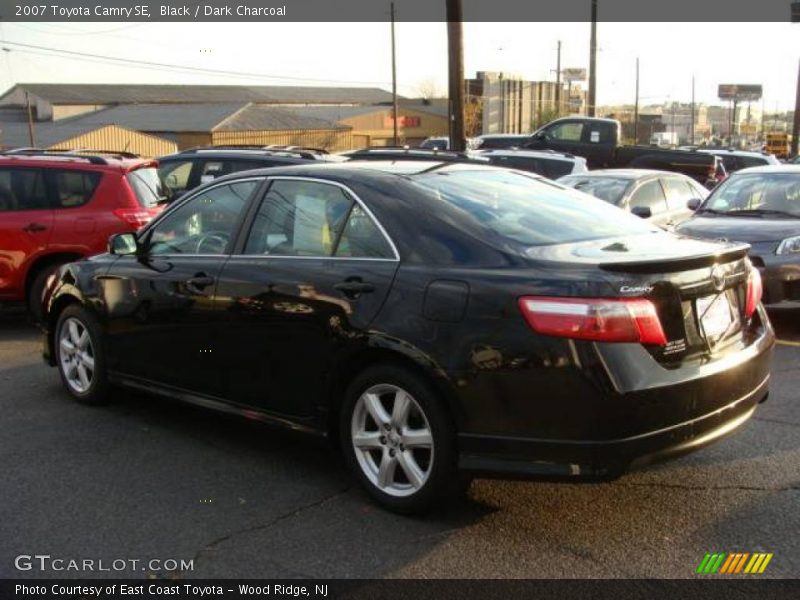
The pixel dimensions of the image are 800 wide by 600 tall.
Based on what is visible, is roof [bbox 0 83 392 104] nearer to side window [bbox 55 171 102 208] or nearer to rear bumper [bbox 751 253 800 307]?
side window [bbox 55 171 102 208]

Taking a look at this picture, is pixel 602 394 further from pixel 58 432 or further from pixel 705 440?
pixel 58 432

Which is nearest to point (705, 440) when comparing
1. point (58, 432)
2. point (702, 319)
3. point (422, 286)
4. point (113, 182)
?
point (702, 319)

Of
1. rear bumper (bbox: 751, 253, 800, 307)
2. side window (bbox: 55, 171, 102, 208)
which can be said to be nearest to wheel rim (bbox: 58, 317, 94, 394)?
side window (bbox: 55, 171, 102, 208)

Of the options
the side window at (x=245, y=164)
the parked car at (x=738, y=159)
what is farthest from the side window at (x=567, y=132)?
the side window at (x=245, y=164)

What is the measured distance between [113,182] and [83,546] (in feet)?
18.8

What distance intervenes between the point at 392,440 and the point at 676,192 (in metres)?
9.13

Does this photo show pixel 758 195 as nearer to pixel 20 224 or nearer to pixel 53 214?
pixel 53 214

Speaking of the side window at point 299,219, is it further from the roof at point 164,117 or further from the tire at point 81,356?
the roof at point 164,117

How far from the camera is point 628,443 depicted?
343 cm

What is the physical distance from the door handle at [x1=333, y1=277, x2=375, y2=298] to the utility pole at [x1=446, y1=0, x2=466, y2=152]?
504 inches

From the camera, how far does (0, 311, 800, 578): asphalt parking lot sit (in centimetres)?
353

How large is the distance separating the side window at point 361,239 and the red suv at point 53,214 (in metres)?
4.94

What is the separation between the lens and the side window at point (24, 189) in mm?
8617

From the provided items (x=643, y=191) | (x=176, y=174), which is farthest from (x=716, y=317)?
(x=176, y=174)
